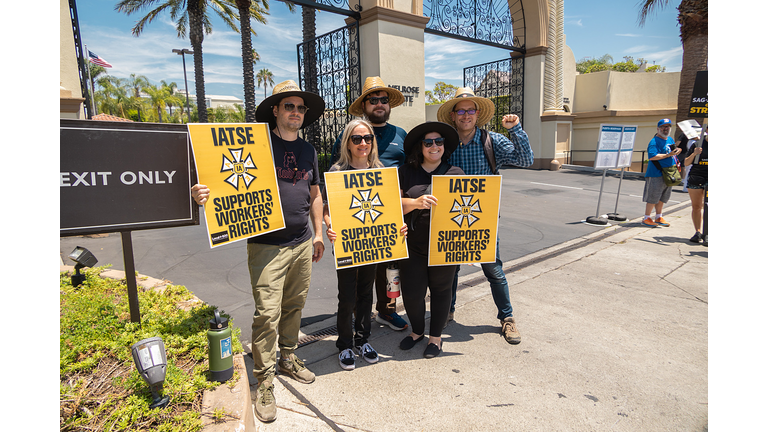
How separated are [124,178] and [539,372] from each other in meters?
3.29

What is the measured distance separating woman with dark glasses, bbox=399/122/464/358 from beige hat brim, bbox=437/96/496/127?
51 centimetres

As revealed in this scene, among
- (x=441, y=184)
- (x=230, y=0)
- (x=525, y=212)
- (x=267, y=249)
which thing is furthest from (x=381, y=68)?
(x=230, y=0)

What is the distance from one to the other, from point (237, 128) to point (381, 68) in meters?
7.13

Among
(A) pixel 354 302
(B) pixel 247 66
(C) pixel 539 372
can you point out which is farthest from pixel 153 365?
(B) pixel 247 66

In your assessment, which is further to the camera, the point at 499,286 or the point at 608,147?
the point at 608,147

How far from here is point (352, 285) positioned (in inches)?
129

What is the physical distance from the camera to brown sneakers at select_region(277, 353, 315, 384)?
313 centimetres

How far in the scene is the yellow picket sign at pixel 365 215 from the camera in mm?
3127

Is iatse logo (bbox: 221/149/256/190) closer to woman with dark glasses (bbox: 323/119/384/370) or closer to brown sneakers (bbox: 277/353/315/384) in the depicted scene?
woman with dark glasses (bbox: 323/119/384/370)

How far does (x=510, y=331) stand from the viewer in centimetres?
378

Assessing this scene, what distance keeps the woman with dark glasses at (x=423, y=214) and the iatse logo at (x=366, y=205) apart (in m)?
0.24

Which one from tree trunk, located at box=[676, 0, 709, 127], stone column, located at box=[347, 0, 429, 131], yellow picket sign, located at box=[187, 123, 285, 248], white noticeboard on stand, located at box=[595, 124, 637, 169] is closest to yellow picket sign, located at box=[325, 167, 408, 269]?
yellow picket sign, located at box=[187, 123, 285, 248]

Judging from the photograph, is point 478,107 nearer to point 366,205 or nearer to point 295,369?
point 366,205

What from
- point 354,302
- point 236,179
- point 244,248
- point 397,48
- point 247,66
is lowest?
point 244,248
